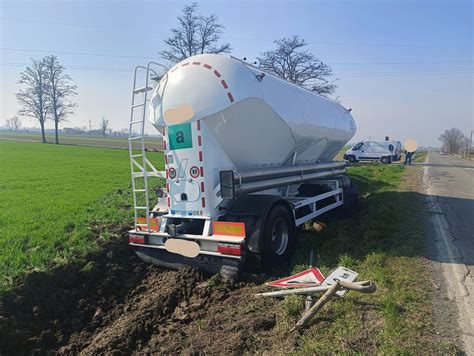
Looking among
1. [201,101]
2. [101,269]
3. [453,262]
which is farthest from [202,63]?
[453,262]

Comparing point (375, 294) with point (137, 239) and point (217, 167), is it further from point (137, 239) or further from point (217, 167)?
point (137, 239)

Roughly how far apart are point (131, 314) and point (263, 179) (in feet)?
9.48

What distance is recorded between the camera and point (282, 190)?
23.5ft

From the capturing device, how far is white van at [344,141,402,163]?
33.6 metres

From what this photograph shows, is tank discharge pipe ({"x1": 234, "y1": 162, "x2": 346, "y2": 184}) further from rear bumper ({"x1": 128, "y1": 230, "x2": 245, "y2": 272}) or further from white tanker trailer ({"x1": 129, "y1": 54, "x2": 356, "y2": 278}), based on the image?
rear bumper ({"x1": 128, "y1": 230, "x2": 245, "y2": 272})

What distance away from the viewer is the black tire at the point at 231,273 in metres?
4.71

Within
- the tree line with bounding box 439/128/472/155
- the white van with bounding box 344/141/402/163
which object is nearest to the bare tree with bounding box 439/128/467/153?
the tree line with bounding box 439/128/472/155

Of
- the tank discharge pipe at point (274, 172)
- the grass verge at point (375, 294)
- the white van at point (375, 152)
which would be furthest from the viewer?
the white van at point (375, 152)

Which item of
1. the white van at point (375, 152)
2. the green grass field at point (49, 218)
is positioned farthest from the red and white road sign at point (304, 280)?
the white van at point (375, 152)

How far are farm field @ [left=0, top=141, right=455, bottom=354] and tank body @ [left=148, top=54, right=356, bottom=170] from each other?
1929 millimetres

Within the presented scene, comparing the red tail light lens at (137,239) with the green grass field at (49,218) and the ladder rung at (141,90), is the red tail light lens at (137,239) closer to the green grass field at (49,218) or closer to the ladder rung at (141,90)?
the green grass field at (49,218)

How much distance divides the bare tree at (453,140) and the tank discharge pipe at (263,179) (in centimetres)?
11143

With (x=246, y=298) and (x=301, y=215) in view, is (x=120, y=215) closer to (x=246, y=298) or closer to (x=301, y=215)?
(x=301, y=215)

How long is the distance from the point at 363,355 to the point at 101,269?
160 inches
